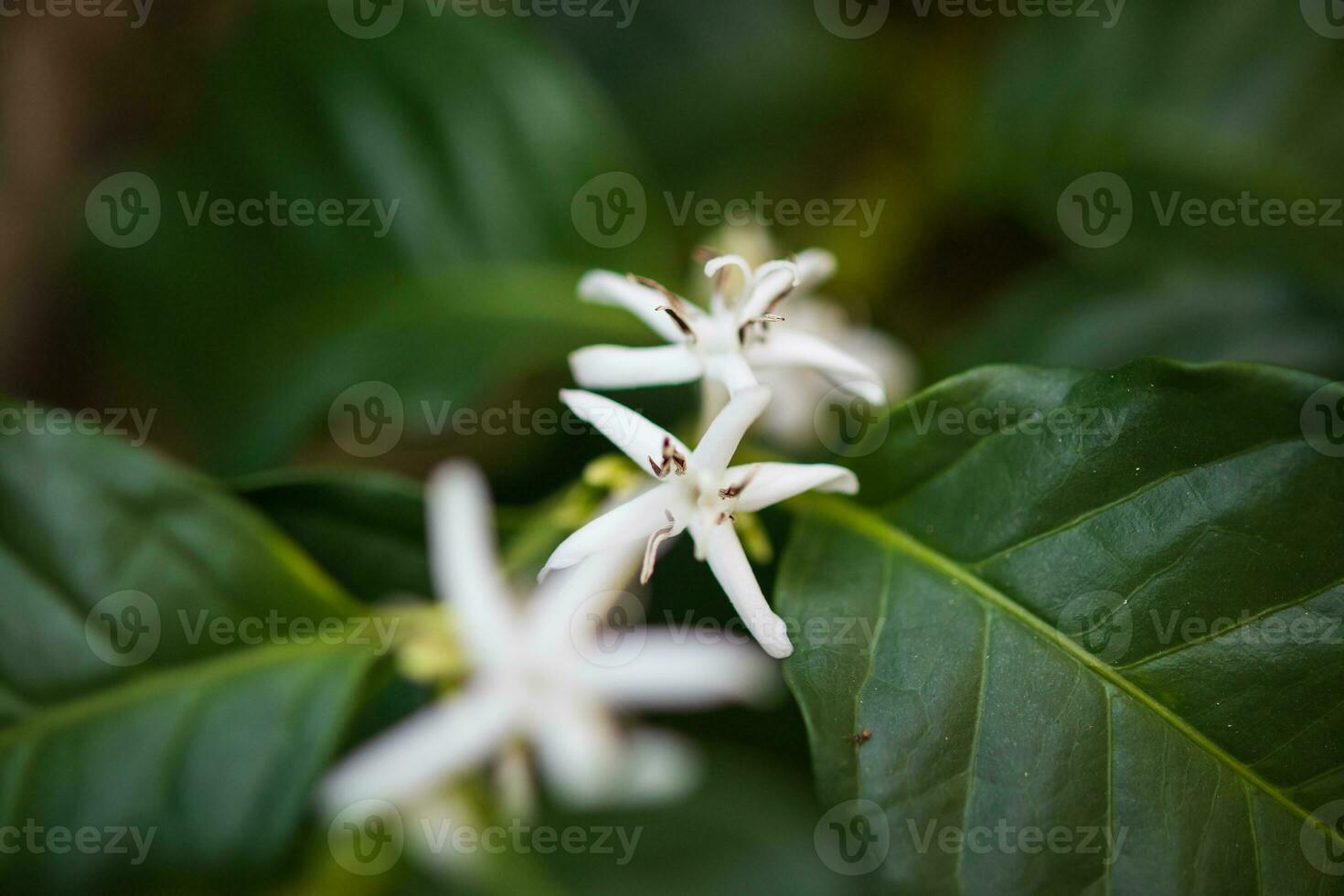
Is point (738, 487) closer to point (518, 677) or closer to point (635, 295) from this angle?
point (635, 295)

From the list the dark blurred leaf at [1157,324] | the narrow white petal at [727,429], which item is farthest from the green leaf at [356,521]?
the dark blurred leaf at [1157,324]

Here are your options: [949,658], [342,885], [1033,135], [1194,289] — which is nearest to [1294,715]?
[949,658]

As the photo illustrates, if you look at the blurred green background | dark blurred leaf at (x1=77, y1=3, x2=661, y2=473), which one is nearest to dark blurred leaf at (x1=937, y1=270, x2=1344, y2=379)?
the blurred green background

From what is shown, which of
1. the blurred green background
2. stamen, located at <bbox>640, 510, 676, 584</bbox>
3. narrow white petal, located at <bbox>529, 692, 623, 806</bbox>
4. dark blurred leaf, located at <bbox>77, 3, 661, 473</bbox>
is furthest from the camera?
dark blurred leaf, located at <bbox>77, 3, 661, 473</bbox>

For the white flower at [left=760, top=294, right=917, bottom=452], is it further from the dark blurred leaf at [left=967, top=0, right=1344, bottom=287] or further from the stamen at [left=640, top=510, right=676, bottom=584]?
the stamen at [left=640, top=510, right=676, bottom=584]

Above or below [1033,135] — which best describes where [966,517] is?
below

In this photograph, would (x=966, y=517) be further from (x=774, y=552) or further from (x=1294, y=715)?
(x=774, y=552)
